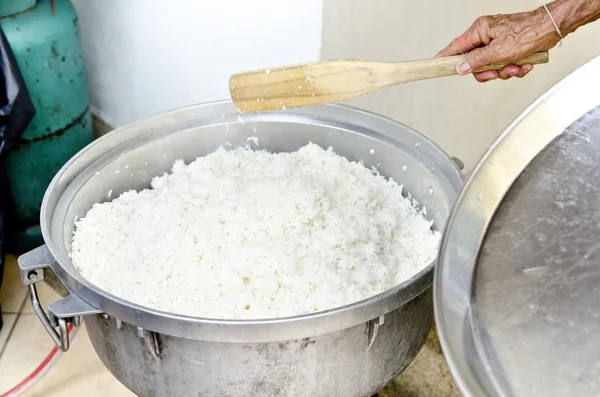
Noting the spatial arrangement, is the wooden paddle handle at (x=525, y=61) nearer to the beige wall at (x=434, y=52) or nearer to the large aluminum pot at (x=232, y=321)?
the large aluminum pot at (x=232, y=321)

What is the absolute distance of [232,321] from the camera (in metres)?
1.12

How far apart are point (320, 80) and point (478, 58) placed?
33 centimetres

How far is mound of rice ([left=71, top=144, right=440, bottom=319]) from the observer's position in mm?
1345

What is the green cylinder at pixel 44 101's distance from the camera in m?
2.47

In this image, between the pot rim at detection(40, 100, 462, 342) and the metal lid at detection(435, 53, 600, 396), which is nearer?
the metal lid at detection(435, 53, 600, 396)

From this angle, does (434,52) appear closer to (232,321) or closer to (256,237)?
(256,237)

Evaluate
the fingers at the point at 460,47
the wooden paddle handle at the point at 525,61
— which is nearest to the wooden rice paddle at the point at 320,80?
the wooden paddle handle at the point at 525,61

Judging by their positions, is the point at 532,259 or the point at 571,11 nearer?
the point at 532,259

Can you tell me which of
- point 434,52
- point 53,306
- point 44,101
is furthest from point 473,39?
point 44,101

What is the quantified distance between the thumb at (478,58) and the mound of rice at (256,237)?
0.42m

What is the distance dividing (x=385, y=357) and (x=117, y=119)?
7.70ft

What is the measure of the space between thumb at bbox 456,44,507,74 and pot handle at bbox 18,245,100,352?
2.89ft

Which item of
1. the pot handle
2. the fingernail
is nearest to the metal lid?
the fingernail

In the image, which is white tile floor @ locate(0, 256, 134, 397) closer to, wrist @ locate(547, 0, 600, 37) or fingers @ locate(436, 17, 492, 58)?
fingers @ locate(436, 17, 492, 58)
